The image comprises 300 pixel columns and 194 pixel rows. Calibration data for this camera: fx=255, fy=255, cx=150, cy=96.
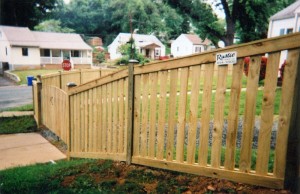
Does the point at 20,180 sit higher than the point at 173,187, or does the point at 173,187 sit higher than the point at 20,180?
the point at 173,187

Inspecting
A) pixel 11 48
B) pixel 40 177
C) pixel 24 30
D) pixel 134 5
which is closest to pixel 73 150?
pixel 40 177

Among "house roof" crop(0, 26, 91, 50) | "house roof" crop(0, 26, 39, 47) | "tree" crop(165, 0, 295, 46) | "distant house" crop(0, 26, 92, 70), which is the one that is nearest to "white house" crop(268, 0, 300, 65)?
"tree" crop(165, 0, 295, 46)

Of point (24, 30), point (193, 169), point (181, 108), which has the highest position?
point (24, 30)

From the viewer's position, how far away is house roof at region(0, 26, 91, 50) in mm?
32081

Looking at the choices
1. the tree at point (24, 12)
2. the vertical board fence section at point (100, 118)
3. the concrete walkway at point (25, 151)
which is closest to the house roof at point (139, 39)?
the tree at point (24, 12)

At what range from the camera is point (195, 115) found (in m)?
2.84

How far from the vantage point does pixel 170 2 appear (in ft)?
61.8

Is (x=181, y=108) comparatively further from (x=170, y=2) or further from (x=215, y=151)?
(x=170, y=2)

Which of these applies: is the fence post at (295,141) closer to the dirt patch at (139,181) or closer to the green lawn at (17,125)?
the dirt patch at (139,181)

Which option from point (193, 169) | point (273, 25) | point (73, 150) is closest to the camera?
point (193, 169)

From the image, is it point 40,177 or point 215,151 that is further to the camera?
point 40,177

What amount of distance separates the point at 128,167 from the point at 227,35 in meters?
17.4

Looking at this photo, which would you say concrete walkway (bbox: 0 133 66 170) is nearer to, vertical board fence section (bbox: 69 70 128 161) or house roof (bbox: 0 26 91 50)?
vertical board fence section (bbox: 69 70 128 161)

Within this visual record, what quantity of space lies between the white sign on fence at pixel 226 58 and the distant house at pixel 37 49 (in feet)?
108
